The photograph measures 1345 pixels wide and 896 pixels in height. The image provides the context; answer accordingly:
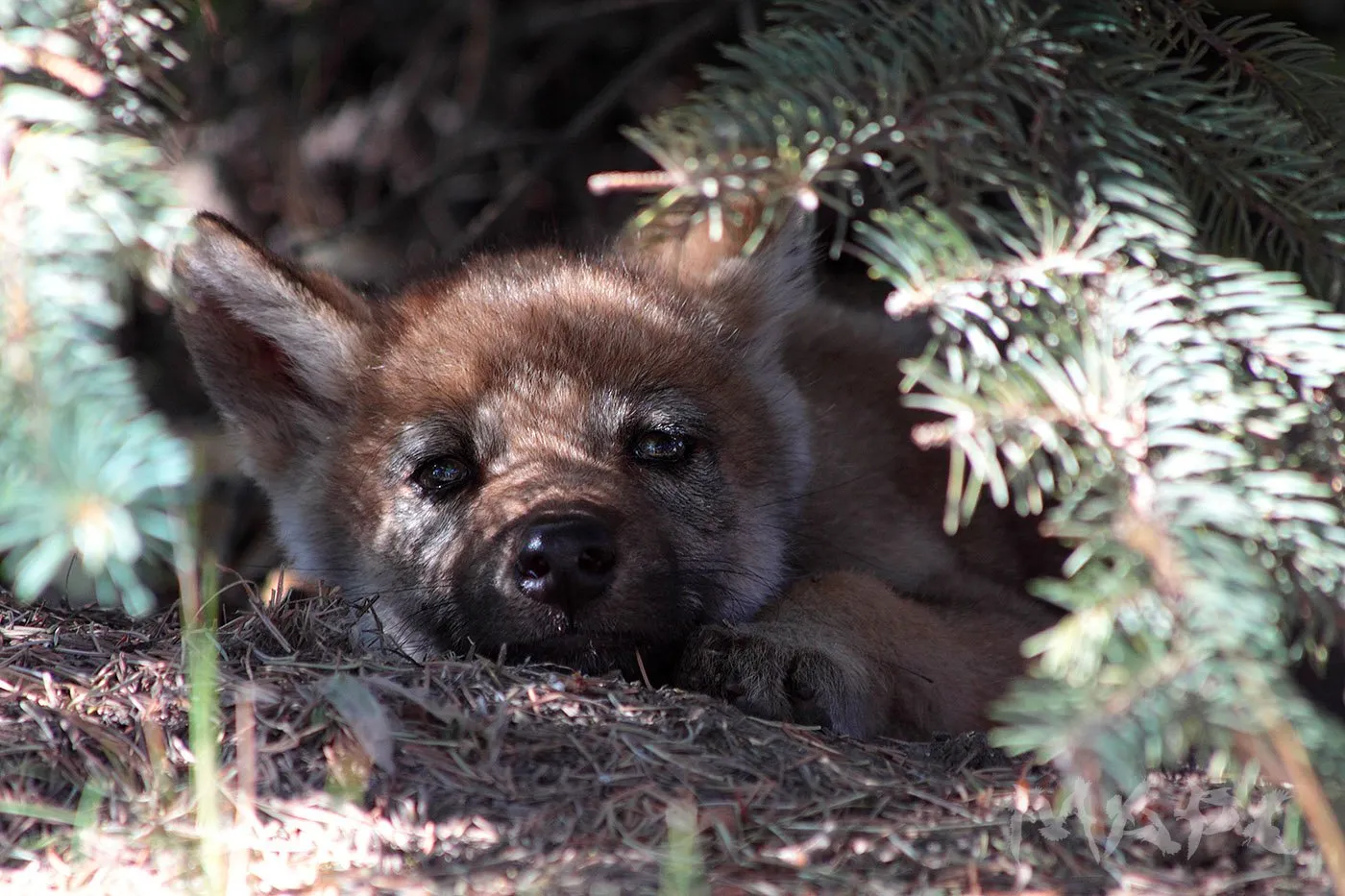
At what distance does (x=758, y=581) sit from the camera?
329 centimetres

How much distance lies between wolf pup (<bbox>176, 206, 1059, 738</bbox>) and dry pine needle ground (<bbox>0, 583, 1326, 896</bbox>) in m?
0.37

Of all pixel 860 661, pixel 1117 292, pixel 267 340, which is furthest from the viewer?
pixel 267 340

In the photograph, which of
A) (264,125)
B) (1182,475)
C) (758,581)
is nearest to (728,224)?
(758,581)

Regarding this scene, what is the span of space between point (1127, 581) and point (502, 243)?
113 inches

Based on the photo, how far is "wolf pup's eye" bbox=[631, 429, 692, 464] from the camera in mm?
3219

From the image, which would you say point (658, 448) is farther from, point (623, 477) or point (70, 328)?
point (70, 328)

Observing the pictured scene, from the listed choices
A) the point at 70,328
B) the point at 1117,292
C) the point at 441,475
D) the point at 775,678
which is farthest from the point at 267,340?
the point at 1117,292

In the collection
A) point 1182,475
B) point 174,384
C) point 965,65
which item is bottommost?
point 174,384

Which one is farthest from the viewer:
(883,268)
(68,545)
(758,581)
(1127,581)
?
(758,581)

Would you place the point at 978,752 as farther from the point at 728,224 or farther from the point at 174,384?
the point at 174,384

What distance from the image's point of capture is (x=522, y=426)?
313cm

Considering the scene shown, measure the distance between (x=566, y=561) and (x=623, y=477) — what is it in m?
0.48

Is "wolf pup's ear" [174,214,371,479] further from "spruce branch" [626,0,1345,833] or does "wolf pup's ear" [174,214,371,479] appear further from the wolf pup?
"spruce branch" [626,0,1345,833]

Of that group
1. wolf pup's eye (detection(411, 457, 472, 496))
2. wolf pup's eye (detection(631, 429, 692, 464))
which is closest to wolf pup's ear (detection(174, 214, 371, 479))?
wolf pup's eye (detection(411, 457, 472, 496))
